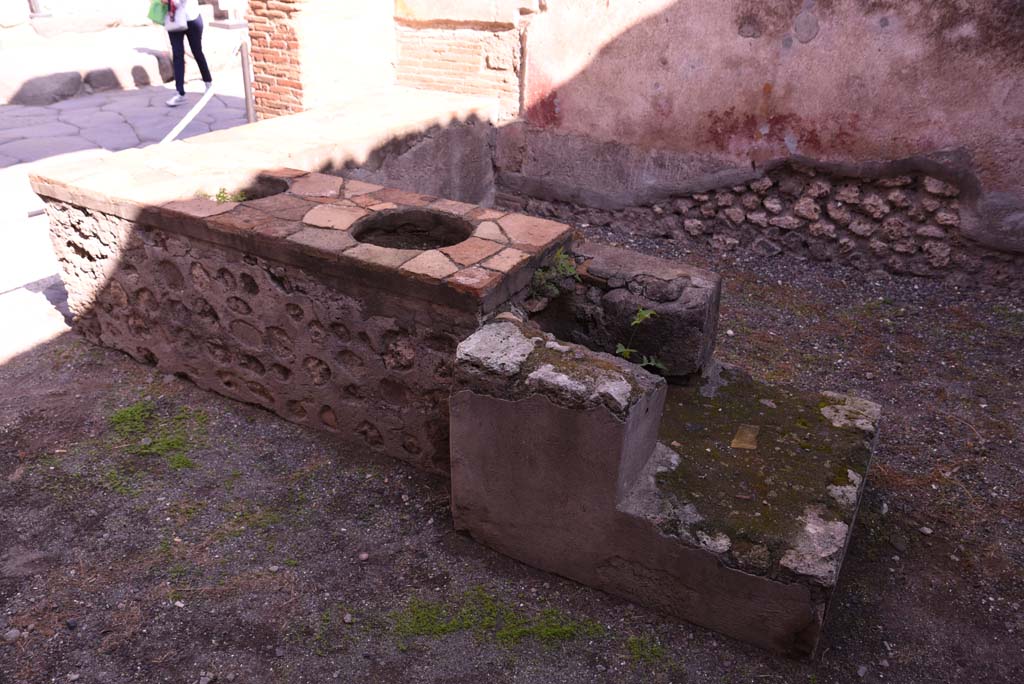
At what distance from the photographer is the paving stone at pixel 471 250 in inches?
112

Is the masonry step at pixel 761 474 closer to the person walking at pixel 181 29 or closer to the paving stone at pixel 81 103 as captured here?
the person walking at pixel 181 29

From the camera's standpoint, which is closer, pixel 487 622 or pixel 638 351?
pixel 487 622

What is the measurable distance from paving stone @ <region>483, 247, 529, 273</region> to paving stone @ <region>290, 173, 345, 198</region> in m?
1.10

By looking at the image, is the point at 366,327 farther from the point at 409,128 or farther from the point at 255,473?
the point at 409,128

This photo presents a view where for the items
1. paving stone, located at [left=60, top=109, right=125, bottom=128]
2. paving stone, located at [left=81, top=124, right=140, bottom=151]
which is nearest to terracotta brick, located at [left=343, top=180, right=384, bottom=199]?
paving stone, located at [left=81, top=124, right=140, bottom=151]

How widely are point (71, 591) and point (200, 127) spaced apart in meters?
6.87

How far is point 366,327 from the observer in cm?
299

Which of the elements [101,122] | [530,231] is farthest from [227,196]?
[101,122]

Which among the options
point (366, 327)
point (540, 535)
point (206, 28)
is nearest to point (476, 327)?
point (366, 327)

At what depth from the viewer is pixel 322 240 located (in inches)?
118

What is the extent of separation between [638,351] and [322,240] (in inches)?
53.8

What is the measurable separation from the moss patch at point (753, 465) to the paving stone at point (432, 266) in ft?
3.27

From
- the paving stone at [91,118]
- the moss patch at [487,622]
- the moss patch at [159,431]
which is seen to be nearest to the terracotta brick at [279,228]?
the moss patch at [159,431]

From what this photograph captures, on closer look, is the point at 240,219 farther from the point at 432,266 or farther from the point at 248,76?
the point at 248,76
